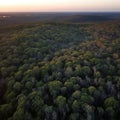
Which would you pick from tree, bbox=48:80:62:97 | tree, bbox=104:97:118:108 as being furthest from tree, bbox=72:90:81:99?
tree, bbox=104:97:118:108

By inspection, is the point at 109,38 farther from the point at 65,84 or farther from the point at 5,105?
the point at 5,105

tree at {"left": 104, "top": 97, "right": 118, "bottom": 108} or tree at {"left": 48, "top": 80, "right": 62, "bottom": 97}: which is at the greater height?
tree at {"left": 48, "top": 80, "right": 62, "bottom": 97}

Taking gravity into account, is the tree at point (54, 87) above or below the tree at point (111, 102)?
above

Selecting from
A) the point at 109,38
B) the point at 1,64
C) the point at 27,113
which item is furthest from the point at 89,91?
the point at 109,38

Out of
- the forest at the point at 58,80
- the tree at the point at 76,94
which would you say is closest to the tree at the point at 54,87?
the forest at the point at 58,80

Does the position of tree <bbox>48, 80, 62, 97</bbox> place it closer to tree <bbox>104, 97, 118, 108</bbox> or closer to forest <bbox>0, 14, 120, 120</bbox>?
forest <bbox>0, 14, 120, 120</bbox>

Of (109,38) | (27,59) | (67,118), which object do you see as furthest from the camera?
(109,38)

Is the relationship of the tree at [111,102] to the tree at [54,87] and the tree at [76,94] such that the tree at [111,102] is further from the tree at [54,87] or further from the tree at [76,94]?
the tree at [54,87]

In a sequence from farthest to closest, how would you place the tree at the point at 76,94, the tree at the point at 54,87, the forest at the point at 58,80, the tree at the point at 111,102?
the tree at the point at 54,87
the tree at the point at 76,94
the tree at the point at 111,102
the forest at the point at 58,80
